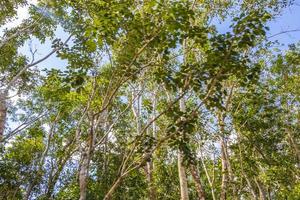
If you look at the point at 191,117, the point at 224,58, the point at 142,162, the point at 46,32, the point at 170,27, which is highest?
the point at 46,32

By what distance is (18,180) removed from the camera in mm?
16125

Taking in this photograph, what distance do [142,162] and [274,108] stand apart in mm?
12023

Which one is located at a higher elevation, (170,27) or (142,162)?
(170,27)

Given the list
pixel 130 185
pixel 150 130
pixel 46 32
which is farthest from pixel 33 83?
pixel 150 130

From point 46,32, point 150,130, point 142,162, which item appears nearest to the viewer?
point 142,162

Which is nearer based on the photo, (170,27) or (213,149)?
(170,27)

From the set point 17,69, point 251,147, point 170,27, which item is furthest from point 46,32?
point 251,147

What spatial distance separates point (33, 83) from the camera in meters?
13.6

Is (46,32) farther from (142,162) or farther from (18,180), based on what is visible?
(142,162)

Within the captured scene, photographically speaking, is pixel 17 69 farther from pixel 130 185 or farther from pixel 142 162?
pixel 142 162

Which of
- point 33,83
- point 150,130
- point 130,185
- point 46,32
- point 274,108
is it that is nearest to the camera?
point 46,32

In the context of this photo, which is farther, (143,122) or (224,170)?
(143,122)

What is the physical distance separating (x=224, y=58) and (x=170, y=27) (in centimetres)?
83

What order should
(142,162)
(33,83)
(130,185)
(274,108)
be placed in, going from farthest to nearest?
(130,185)
(274,108)
(33,83)
(142,162)
